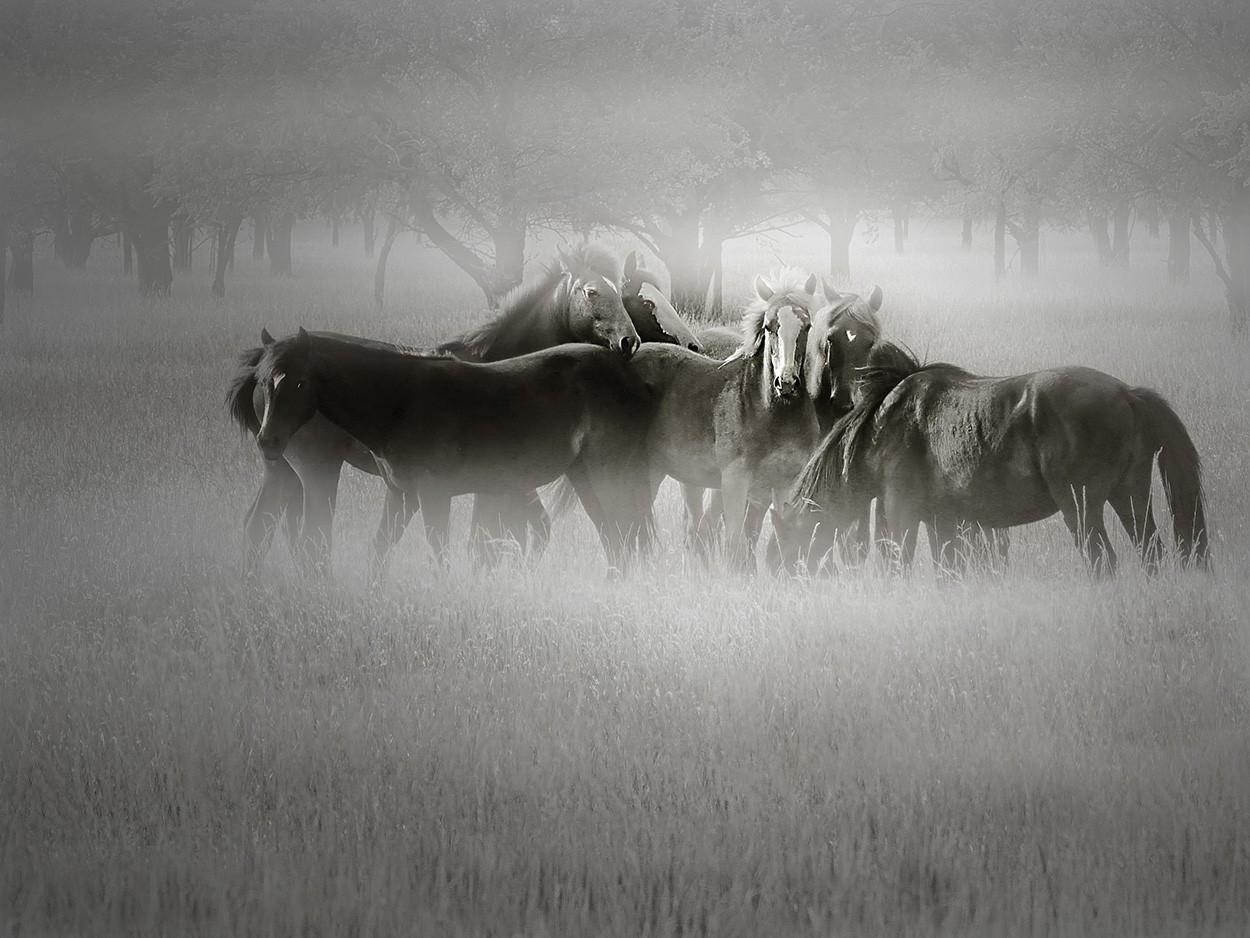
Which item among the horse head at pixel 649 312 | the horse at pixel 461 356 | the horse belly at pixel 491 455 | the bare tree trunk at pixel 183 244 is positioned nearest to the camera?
the horse belly at pixel 491 455

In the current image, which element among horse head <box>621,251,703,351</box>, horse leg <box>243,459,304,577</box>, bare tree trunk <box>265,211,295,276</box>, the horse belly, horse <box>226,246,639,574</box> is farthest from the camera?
bare tree trunk <box>265,211,295,276</box>

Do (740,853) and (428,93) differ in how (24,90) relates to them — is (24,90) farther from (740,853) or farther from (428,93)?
(740,853)

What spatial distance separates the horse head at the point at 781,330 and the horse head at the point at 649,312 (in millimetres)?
663

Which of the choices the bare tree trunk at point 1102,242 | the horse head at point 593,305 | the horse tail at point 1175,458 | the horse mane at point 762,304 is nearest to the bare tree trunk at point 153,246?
the horse head at point 593,305

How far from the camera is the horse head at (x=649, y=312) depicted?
18.9 ft

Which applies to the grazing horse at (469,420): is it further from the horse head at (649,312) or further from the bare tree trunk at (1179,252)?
the bare tree trunk at (1179,252)

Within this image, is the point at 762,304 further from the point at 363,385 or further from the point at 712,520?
the point at 363,385

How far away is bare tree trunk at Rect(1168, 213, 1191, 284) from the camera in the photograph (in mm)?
18164

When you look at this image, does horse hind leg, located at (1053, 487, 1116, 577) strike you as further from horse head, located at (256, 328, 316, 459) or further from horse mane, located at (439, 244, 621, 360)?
horse head, located at (256, 328, 316, 459)

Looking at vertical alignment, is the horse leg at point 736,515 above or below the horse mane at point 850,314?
below

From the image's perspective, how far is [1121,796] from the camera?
3.89 meters

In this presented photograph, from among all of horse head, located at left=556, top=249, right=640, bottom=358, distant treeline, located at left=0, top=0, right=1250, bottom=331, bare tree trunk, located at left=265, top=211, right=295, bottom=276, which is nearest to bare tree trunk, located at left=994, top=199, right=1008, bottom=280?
distant treeline, located at left=0, top=0, right=1250, bottom=331

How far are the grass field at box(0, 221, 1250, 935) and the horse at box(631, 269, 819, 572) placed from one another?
1.16ft

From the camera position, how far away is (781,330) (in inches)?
193
